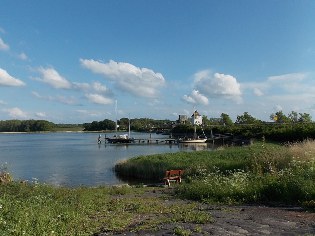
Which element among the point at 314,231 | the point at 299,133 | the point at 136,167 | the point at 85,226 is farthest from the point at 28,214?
the point at 299,133

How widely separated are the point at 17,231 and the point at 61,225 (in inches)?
58.3

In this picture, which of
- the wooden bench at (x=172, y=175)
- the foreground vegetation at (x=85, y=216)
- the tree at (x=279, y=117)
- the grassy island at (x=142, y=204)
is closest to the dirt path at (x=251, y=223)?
the grassy island at (x=142, y=204)

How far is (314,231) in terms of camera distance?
8.69 metres

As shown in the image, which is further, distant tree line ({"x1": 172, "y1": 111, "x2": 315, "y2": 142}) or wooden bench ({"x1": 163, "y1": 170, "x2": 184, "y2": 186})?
distant tree line ({"x1": 172, "y1": 111, "x2": 315, "y2": 142})

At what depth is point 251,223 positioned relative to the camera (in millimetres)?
9672

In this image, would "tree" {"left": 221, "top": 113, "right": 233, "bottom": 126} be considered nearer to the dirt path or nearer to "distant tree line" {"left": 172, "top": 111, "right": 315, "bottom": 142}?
"distant tree line" {"left": 172, "top": 111, "right": 315, "bottom": 142}

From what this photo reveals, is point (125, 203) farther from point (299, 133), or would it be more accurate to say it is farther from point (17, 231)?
point (299, 133)

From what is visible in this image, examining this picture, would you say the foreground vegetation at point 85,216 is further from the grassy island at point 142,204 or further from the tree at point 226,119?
the tree at point 226,119

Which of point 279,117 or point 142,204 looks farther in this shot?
point 279,117

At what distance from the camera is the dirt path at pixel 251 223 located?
870cm

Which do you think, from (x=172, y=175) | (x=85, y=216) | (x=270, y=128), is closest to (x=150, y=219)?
(x=85, y=216)

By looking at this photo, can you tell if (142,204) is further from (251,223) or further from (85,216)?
(251,223)

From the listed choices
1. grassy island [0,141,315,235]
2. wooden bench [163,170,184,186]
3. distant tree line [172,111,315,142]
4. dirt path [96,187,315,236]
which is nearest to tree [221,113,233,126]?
distant tree line [172,111,315,142]

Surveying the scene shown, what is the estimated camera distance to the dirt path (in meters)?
8.70
